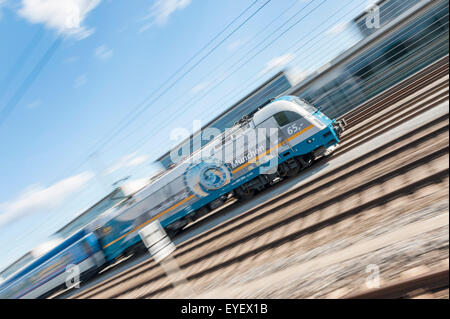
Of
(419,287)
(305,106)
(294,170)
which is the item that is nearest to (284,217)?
(294,170)

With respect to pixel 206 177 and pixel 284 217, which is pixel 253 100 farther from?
pixel 284 217

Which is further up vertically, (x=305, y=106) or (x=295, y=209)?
(x=305, y=106)

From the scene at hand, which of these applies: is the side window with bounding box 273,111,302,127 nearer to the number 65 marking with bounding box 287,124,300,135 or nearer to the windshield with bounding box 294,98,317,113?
the number 65 marking with bounding box 287,124,300,135

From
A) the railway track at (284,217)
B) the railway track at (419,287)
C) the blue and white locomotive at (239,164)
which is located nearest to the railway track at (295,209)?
the railway track at (284,217)

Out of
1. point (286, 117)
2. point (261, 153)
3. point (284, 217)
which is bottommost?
point (284, 217)

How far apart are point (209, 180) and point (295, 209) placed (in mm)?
4555

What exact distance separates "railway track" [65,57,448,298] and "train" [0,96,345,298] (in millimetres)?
1535

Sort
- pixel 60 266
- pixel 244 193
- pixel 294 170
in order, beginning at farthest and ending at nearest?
1. pixel 60 266
2. pixel 244 193
3. pixel 294 170

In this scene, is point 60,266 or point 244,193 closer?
point 244,193

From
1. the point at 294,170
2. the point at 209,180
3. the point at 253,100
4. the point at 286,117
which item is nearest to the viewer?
the point at 286,117

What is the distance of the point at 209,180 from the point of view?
10.5 m

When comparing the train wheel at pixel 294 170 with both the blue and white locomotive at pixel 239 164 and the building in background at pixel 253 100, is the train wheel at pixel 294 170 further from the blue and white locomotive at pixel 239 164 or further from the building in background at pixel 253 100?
the building in background at pixel 253 100
